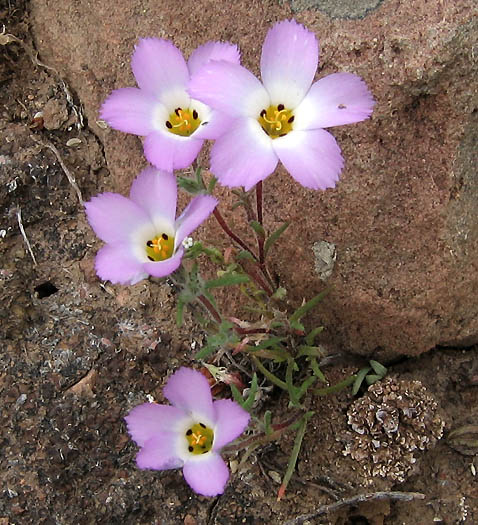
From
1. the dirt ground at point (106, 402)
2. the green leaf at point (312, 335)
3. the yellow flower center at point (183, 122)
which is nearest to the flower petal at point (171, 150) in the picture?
the yellow flower center at point (183, 122)

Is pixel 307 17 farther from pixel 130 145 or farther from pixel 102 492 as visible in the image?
pixel 102 492

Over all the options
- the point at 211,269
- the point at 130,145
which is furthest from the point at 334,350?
the point at 130,145

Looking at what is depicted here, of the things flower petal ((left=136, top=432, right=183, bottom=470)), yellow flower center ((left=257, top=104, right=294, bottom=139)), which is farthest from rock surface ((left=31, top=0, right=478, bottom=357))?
flower petal ((left=136, top=432, right=183, bottom=470))

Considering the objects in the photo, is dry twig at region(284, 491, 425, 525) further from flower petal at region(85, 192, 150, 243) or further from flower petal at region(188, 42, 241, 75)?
flower petal at region(188, 42, 241, 75)

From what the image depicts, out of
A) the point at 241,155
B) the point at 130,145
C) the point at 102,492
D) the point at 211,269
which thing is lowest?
the point at 102,492

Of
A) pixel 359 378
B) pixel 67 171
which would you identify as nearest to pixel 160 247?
pixel 359 378

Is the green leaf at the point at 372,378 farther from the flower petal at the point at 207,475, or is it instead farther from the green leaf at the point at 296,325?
the flower petal at the point at 207,475

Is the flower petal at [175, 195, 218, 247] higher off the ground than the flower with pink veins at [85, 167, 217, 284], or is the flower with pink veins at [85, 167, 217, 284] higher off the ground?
the flower petal at [175, 195, 218, 247]

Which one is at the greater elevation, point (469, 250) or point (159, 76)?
point (159, 76)
